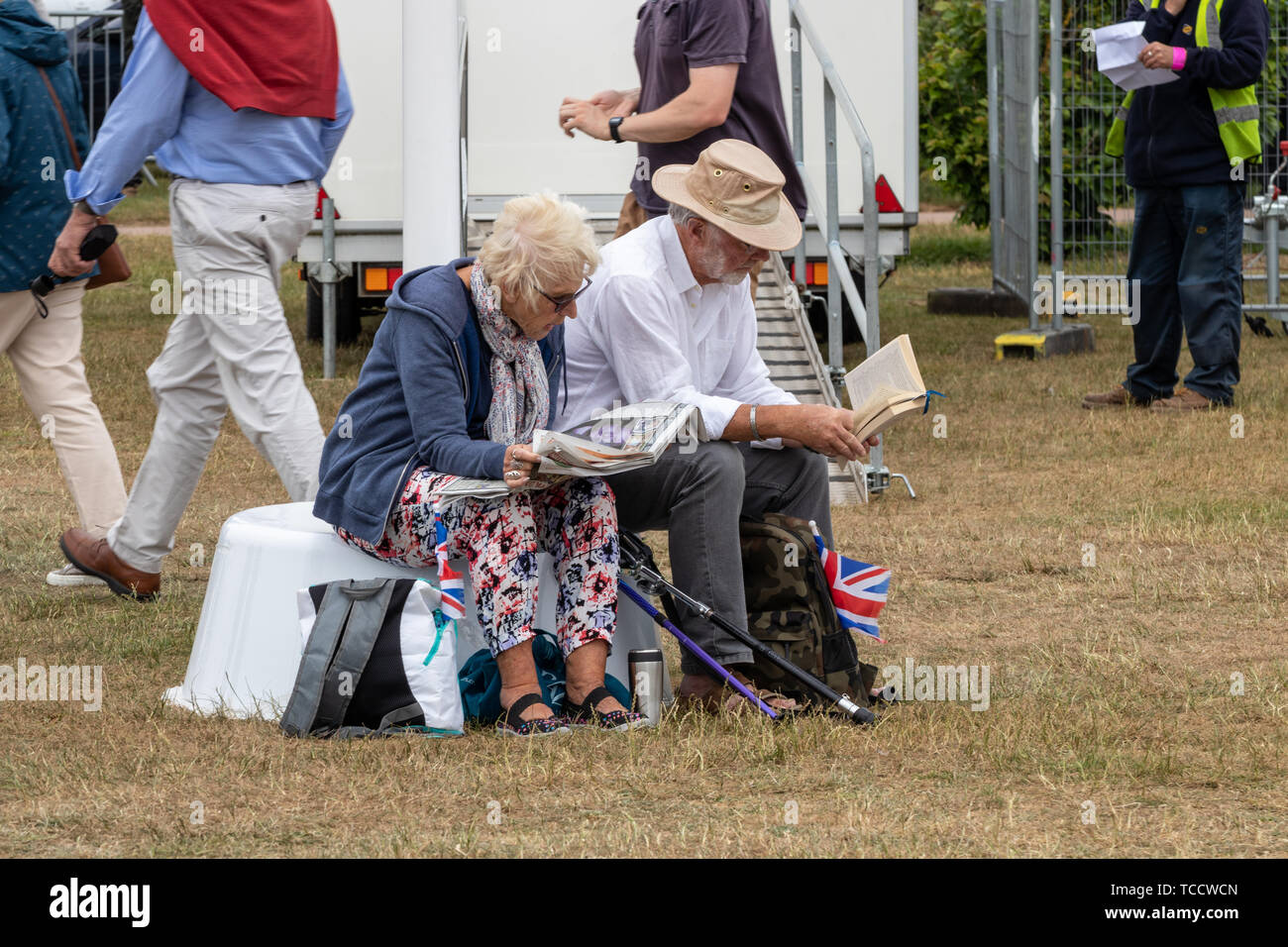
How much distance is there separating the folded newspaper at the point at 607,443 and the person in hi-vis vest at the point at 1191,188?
4.73 m

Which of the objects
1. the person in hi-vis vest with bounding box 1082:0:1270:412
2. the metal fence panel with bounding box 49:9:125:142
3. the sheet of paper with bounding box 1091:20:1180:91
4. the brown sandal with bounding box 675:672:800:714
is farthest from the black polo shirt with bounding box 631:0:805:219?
the metal fence panel with bounding box 49:9:125:142

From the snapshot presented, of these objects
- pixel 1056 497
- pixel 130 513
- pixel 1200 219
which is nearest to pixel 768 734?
pixel 130 513

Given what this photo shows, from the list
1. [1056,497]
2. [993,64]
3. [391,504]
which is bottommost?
[1056,497]

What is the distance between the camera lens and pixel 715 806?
3.40m

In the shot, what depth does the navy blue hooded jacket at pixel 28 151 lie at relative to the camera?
521cm

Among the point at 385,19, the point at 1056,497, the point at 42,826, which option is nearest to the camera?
Answer: the point at 42,826

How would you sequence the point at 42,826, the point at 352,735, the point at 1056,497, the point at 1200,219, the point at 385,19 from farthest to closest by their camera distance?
1. the point at 385,19
2. the point at 1200,219
3. the point at 1056,497
4. the point at 352,735
5. the point at 42,826

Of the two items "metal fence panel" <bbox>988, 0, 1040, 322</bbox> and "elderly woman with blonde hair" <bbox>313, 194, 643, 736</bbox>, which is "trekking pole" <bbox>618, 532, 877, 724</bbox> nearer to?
"elderly woman with blonde hair" <bbox>313, 194, 643, 736</bbox>

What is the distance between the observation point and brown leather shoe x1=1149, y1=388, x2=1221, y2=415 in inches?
327

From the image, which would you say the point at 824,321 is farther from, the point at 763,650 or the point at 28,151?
the point at 763,650

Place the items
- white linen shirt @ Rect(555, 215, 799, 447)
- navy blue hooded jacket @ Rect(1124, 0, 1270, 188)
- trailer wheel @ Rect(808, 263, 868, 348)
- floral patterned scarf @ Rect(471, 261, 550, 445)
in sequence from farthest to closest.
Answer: trailer wheel @ Rect(808, 263, 868, 348) < navy blue hooded jacket @ Rect(1124, 0, 1270, 188) < white linen shirt @ Rect(555, 215, 799, 447) < floral patterned scarf @ Rect(471, 261, 550, 445)

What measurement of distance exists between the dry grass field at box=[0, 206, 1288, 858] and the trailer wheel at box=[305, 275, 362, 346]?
412 cm

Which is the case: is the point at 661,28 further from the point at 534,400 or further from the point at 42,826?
the point at 42,826

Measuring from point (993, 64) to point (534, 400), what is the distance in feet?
29.7
